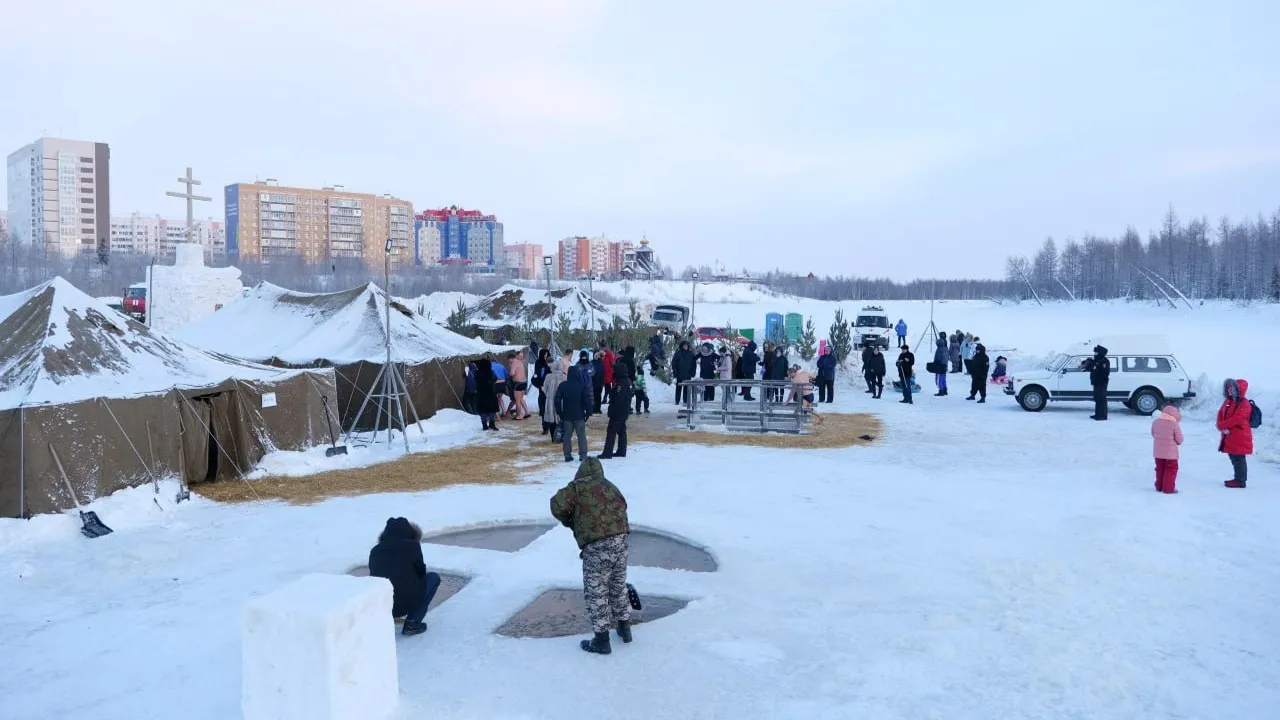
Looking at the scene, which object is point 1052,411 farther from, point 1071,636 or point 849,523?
point 1071,636

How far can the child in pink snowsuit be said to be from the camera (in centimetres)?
1053

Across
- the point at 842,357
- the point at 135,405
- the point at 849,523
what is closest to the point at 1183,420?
the point at 842,357

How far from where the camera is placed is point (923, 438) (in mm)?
15719

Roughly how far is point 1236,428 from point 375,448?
13.1 meters

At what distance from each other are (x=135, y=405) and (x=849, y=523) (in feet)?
29.1

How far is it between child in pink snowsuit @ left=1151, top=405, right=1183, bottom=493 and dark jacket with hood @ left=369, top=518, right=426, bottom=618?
9.21m

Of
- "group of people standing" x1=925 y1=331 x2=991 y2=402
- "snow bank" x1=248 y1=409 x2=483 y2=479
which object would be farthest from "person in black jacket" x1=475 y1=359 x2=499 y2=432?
"group of people standing" x1=925 y1=331 x2=991 y2=402

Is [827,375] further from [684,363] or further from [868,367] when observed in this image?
[684,363]

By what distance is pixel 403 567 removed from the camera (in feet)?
20.5

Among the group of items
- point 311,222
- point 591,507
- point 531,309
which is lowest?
point 591,507

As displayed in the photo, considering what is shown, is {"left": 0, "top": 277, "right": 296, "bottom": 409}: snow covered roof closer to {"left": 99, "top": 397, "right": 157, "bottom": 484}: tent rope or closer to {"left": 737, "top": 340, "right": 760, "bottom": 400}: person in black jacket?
{"left": 99, "top": 397, "right": 157, "bottom": 484}: tent rope

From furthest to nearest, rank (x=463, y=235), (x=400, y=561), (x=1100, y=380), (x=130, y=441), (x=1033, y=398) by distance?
(x=463, y=235) < (x=1033, y=398) < (x=1100, y=380) < (x=130, y=441) < (x=400, y=561)

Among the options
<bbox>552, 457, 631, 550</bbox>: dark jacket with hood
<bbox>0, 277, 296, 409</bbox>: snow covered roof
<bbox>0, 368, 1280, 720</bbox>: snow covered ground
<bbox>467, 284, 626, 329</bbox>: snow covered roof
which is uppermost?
<bbox>467, 284, 626, 329</bbox>: snow covered roof

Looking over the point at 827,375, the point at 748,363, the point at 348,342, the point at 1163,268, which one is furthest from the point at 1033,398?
the point at 1163,268
